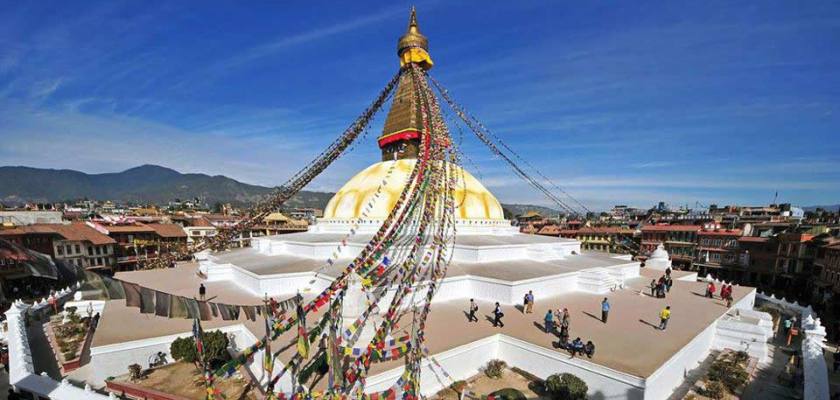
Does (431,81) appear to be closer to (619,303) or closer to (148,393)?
(619,303)

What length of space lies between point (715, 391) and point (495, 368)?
4.46 m

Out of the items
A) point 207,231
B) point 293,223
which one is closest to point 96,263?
point 207,231

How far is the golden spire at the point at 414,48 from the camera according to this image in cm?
1780

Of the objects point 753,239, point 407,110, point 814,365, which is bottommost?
point 814,365

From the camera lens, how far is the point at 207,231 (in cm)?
4128

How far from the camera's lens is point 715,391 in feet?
24.0

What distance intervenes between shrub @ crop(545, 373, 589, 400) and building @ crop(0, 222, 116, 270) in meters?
27.7

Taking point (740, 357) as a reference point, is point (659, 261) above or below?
above

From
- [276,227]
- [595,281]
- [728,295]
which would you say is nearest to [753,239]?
[728,295]

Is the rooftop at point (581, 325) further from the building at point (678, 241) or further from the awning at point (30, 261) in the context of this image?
the building at point (678, 241)

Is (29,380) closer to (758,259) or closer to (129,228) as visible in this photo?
(129,228)

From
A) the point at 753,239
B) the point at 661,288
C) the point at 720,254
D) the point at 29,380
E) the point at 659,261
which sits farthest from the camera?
the point at 720,254

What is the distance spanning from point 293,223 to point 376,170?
33.2 metres

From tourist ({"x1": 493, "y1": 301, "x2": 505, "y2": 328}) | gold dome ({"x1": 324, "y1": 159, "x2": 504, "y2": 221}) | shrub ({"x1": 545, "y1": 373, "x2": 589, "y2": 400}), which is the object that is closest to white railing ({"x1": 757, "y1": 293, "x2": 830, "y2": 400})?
shrub ({"x1": 545, "y1": 373, "x2": 589, "y2": 400})
